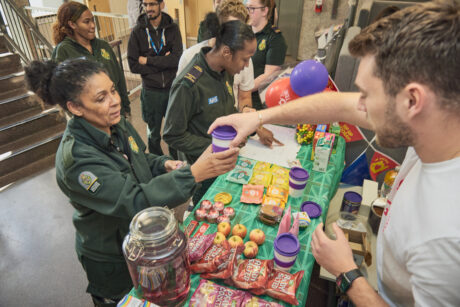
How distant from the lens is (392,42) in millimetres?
892

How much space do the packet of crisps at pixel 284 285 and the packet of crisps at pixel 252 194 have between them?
510 millimetres

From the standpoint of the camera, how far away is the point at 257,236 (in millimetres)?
1529

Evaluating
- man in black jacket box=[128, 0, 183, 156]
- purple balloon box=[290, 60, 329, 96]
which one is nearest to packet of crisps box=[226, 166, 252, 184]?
purple balloon box=[290, 60, 329, 96]

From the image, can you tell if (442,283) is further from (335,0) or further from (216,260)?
(335,0)

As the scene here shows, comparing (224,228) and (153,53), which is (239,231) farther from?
(153,53)

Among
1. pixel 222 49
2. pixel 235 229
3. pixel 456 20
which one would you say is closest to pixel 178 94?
pixel 222 49

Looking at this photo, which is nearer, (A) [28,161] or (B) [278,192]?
(B) [278,192]

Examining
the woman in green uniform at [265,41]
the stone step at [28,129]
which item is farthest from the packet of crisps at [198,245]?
the stone step at [28,129]

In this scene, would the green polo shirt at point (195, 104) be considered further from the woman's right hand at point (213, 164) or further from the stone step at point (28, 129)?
the stone step at point (28, 129)

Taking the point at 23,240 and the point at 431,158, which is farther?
the point at 23,240

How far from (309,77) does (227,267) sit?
1.67 metres

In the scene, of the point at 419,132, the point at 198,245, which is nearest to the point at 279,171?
the point at 198,245

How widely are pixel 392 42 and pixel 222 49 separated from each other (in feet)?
4.70

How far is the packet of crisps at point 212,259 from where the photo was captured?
4.36 feet
